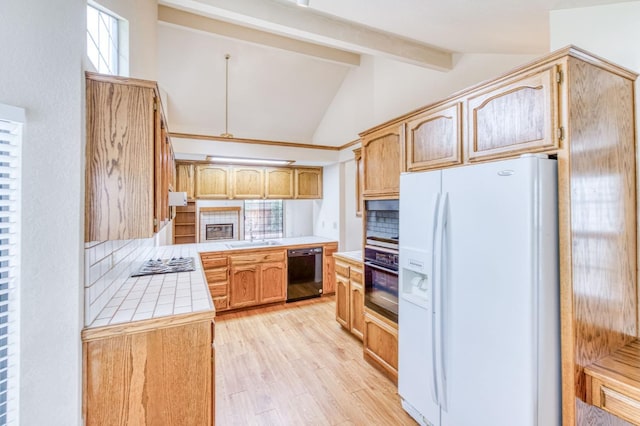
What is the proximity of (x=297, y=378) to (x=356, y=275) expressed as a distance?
3.69 feet

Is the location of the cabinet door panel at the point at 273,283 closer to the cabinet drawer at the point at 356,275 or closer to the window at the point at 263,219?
the window at the point at 263,219

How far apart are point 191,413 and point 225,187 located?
3337mm

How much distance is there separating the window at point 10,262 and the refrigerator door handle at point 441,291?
1946 mm

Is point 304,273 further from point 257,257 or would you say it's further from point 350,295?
point 350,295

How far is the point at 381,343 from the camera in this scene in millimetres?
2506

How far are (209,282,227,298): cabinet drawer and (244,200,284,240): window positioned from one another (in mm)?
1603

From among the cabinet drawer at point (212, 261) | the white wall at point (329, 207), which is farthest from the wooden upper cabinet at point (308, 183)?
the cabinet drawer at point (212, 261)

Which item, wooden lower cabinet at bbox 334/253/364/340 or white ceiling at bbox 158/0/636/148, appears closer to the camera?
white ceiling at bbox 158/0/636/148

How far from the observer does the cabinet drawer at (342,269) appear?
3.25 metres

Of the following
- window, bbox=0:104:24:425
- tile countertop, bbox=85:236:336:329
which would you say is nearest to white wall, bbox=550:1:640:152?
tile countertop, bbox=85:236:336:329

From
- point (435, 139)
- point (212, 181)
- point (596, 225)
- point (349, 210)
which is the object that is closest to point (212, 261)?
point (212, 181)

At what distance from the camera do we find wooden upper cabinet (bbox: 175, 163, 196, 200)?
4.21 meters

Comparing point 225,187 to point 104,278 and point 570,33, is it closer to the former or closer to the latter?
point 104,278

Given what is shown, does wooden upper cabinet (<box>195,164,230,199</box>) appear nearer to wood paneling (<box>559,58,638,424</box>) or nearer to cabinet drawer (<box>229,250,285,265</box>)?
cabinet drawer (<box>229,250,285,265</box>)
